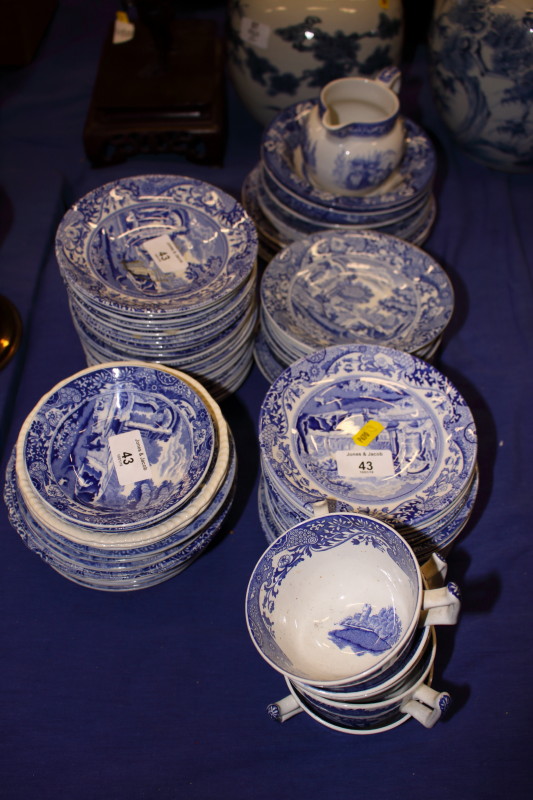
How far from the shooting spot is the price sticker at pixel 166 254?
1.07 metres

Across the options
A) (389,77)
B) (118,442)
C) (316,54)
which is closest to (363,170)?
(389,77)

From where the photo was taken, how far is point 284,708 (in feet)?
2.52

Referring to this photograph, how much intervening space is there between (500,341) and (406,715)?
2.41 ft

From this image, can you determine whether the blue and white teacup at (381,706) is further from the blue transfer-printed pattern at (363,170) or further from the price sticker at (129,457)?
the blue transfer-printed pattern at (363,170)

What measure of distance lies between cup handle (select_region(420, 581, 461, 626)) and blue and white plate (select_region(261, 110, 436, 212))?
2.37 ft

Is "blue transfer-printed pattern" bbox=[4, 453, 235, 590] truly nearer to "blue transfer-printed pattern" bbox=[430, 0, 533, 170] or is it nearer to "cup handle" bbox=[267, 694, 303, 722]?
"cup handle" bbox=[267, 694, 303, 722]

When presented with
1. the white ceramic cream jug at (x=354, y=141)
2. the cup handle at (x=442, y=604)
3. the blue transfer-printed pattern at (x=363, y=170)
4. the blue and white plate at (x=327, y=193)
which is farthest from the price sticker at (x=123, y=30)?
the cup handle at (x=442, y=604)

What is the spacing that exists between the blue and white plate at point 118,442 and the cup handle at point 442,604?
30 centimetres

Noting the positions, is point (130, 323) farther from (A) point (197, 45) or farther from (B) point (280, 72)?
(A) point (197, 45)

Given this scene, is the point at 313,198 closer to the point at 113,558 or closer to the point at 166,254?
the point at 166,254

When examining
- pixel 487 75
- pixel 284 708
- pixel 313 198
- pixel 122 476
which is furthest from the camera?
pixel 487 75

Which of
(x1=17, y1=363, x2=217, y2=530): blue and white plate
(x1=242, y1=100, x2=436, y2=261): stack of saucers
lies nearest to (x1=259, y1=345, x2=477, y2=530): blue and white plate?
(x1=17, y1=363, x2=217, y2=530): blue and white plate

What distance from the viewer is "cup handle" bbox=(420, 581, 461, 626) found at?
Answer: 65 centimetres

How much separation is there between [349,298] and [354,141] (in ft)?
0.89
